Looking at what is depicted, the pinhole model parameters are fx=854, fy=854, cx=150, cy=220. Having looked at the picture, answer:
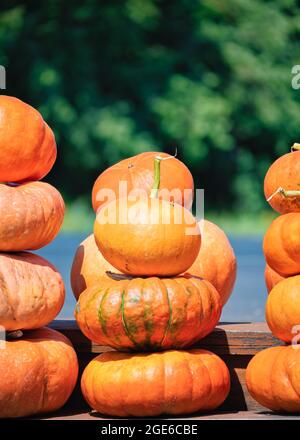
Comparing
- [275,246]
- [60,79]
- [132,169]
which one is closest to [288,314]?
[275,246]

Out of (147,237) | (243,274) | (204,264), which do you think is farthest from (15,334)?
(243,274)

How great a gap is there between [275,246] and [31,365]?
63 centimetres

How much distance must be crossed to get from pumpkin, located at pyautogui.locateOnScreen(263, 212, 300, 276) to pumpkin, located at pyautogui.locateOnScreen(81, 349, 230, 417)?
281 millimetres

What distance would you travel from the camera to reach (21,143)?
2098 mm

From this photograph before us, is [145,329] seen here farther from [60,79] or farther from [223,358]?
[60,79]

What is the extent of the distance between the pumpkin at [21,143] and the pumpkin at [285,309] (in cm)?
67

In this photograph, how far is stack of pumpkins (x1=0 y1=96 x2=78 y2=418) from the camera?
6.35 ft

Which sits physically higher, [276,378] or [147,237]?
[147,237]

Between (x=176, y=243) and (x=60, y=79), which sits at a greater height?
(x=176, y=243)

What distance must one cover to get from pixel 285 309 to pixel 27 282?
0.60 m

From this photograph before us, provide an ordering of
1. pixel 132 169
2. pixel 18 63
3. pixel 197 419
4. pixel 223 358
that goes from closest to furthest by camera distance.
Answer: pixel 197 419, pixel 223 358, pixel 132 169, pixel 18 63

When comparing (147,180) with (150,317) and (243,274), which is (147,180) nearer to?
(150,317)

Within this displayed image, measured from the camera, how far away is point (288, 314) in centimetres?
194
